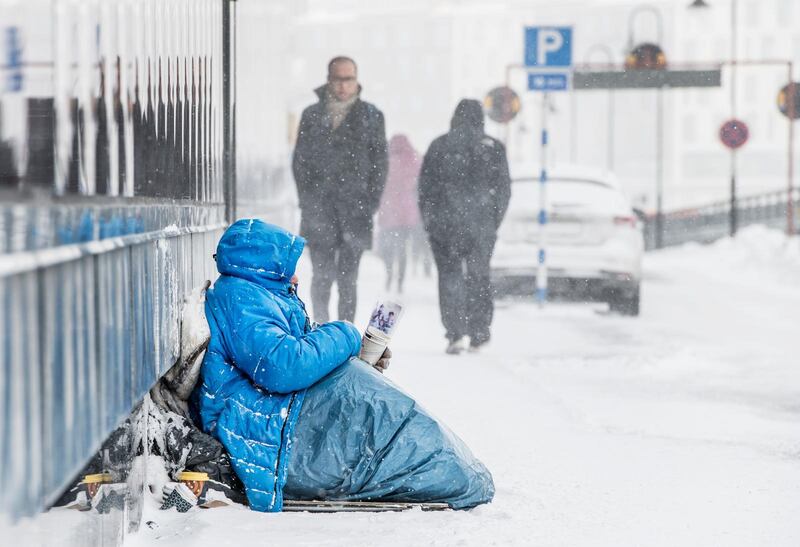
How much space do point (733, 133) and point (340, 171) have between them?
19.8 meters

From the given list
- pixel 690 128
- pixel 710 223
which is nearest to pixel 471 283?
pixel 710 223

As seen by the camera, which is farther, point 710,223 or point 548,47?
point 710,223

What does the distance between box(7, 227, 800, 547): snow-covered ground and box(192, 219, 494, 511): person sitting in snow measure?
0.10 meters

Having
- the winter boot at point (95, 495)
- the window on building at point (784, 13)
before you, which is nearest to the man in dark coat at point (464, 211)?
the winter boot at point (95, 495)

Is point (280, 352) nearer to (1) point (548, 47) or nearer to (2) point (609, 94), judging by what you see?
(1) point (548, 47)

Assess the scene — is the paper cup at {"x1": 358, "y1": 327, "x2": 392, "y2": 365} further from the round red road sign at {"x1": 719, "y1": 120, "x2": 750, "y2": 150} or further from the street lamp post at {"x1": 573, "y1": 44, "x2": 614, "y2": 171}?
the round red road sign at {"x1": 719, "y1": 120, "x2": 750, "y2": 150}

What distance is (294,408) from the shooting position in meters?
4.19

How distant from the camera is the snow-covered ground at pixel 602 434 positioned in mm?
4094

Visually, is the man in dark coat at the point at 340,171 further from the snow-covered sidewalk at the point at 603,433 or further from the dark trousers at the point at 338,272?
the snow-covered sidewalk at the point at 603,433

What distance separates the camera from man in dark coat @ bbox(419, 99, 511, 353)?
30.7 feet

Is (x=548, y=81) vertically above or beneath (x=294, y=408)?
above

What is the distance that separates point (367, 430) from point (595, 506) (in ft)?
2.79

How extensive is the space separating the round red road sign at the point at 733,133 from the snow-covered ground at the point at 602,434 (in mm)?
14564

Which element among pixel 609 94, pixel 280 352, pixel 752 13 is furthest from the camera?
pixel 752 13
